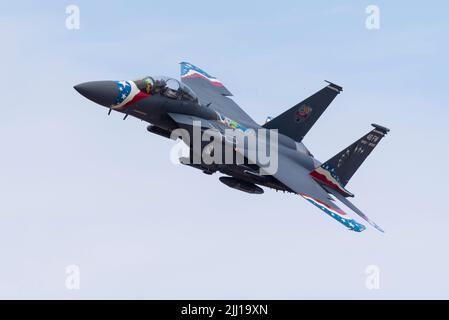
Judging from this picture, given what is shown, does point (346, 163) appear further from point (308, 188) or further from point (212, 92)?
point (212, 92)

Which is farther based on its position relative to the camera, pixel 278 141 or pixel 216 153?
pixel 278 141

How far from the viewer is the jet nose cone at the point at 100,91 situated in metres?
41.8

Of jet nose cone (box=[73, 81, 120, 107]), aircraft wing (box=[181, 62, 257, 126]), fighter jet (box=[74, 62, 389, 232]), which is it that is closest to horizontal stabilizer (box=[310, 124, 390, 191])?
fighter jet (box=[74, 62, 389, 232])

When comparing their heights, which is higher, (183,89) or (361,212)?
(183,89)

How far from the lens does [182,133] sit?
1705 inches

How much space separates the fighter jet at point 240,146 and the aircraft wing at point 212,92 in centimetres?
60

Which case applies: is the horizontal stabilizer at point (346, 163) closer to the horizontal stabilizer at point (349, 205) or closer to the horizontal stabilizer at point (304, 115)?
the horizontal stabilizer at point (349, 205)

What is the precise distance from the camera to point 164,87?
43031 millimetres

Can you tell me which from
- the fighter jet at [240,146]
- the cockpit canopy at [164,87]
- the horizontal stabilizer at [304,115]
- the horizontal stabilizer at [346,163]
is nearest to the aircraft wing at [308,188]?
the fighter jet at [240,146]

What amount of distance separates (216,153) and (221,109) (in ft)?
17.6

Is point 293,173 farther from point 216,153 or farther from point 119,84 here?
point 119,84

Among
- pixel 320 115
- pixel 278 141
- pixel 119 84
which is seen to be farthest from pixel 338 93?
pixel 119 84

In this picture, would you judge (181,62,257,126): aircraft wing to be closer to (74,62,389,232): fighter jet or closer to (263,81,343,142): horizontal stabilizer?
(74,62,389,232): fighter jet

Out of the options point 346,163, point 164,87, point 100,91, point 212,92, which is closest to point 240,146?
point 164,87
